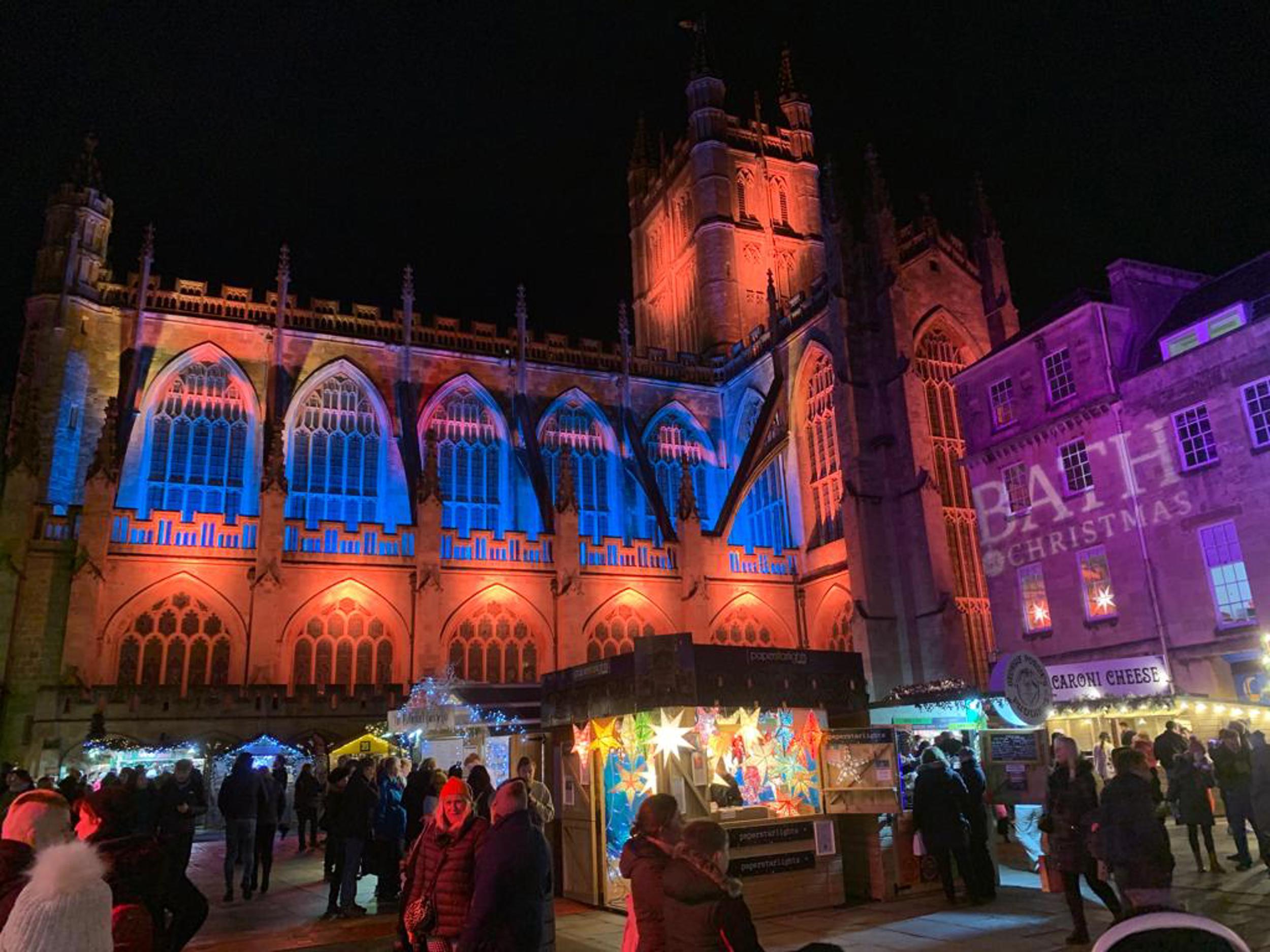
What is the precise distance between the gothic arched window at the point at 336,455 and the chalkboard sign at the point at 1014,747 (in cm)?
2319

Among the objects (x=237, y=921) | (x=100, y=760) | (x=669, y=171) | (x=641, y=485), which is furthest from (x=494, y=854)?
(x=669, y=171)

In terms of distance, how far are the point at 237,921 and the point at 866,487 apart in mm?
20621

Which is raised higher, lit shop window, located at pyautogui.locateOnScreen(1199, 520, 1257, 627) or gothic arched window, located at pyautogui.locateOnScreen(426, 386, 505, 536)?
gothic arched window, located at pyautogui.locateOnScreen(426, 386, 505, 536)

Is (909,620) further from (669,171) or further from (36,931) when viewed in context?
(669,171)

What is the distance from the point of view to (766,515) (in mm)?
34750

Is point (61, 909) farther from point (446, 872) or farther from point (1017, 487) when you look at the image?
point (1017, 487)

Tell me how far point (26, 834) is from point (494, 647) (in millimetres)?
24786

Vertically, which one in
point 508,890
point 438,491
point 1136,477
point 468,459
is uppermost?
point 468,459

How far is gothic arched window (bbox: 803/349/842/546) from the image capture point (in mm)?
31328

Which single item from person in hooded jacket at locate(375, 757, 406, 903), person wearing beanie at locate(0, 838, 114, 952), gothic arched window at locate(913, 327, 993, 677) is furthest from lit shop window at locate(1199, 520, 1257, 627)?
person wearing beanie at locate(0, 838, 114, 952)

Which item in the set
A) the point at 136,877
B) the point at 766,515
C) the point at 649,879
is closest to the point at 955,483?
the point at 766,515

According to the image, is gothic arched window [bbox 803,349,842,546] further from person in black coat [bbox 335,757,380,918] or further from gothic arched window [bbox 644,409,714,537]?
person in black coat [bbox 335,757,380,918]

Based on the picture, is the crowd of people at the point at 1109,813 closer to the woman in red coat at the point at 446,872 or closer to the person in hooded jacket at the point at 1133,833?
the person in hooded jacket at the point at 1133,833

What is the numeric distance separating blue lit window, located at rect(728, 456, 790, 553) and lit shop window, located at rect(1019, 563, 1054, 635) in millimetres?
11482
